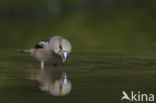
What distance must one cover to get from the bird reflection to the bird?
0.26m

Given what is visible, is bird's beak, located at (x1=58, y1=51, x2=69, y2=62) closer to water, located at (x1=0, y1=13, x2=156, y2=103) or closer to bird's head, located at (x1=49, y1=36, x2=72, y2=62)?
bird's head, located at (x1=49, y1=36, x2=72, y2=62)

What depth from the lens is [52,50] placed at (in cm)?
1522

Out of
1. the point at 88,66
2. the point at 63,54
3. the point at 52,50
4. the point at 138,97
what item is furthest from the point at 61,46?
the point at 138,97

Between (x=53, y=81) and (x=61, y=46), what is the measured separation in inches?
54.1

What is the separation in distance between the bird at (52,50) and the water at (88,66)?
0.81ft

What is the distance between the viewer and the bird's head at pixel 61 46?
46.9 feet

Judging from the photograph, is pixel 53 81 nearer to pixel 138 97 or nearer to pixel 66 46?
pixel 66 46

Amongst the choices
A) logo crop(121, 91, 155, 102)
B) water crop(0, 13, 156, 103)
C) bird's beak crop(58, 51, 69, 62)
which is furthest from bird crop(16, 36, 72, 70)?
logo crop(121, 91, 155, 102)

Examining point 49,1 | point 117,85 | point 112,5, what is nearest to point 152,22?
point 49,1

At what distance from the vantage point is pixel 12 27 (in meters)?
31.9

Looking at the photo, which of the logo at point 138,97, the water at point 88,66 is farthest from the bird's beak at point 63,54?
the logo at point 138,97

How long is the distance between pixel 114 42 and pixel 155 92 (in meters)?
12.2

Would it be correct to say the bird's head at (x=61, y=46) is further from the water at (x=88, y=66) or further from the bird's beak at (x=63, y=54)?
the water at (x=88, y=66)

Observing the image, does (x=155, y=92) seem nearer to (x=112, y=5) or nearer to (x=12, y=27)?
(x=12, y=27)
